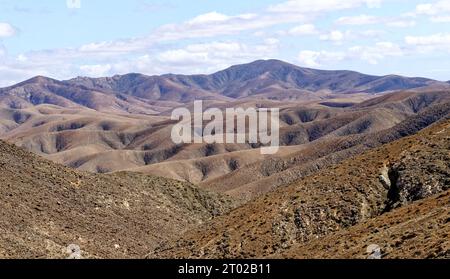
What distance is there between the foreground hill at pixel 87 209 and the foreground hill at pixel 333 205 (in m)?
9.62

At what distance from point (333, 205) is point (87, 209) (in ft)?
91.6

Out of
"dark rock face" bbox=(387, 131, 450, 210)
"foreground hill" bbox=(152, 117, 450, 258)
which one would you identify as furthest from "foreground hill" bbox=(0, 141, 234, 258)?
"dark rock face" bbox=(387, 131, 450, 210)

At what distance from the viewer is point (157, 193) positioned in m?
70.4

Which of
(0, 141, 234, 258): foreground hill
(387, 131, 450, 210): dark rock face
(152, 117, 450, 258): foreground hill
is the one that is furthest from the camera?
(0, 141, 234, 258): foreground hill

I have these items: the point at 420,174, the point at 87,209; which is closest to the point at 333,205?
the point at 420,174

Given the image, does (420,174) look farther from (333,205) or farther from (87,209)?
(87,209)

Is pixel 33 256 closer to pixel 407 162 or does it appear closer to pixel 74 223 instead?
pixel 74 223

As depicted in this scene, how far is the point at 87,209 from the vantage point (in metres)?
59.5

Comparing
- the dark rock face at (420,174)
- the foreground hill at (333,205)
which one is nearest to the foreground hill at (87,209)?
the foreground hill at (333,205)

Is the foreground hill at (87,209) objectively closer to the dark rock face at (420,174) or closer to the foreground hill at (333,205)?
the foreground hill at (333,205)

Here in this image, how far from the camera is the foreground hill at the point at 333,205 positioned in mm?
38562

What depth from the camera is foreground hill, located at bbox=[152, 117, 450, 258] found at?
127 ft

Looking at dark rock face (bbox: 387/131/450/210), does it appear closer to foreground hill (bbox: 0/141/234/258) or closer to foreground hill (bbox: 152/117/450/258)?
foreground hill (bbox: 152/117/450/258)

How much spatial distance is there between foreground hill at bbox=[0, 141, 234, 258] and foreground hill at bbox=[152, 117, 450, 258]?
962 cm
